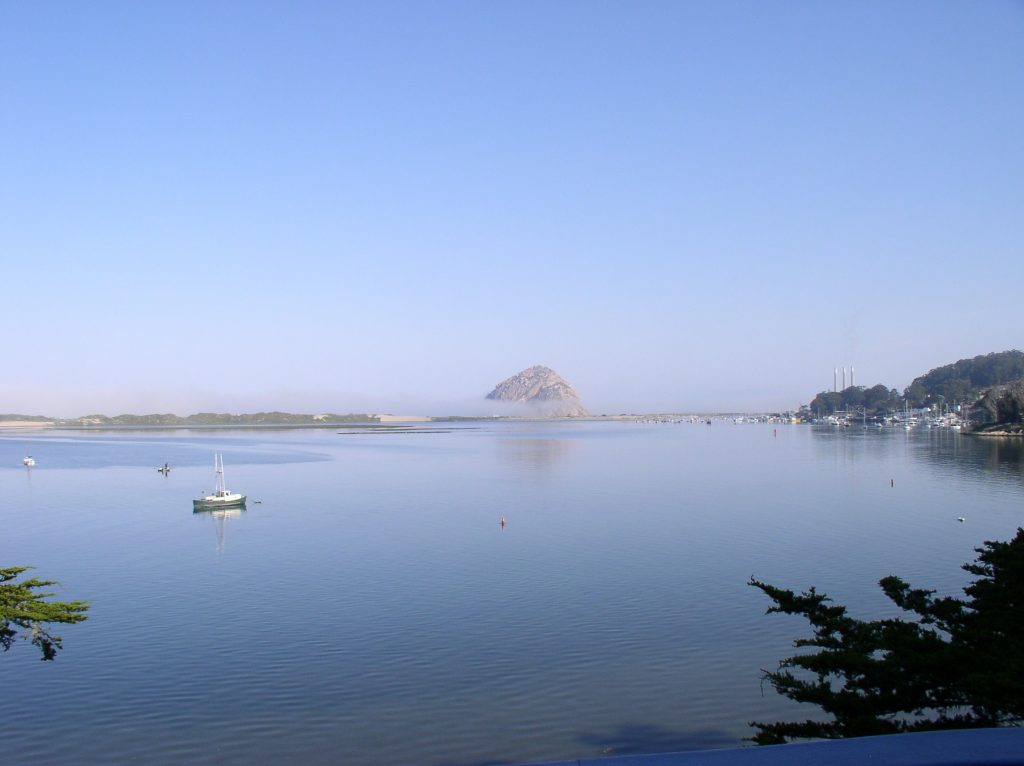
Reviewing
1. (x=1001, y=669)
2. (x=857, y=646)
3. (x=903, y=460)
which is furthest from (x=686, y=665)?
(x=903, y=460)

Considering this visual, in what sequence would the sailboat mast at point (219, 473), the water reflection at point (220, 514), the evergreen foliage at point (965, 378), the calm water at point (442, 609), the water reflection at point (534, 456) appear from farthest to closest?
the evergreen foliage at point (965, 378) → the water reflection at point (534, 456) → the sailboat mast at point (219, 473) → the water reflection at point (220, 514) → the calm water at point (442, 609)

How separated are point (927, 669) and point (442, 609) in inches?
434

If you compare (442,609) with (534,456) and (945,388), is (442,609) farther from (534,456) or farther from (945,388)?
(945,388)

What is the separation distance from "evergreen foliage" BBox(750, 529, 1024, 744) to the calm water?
256cm

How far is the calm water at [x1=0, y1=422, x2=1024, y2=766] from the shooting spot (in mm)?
11414

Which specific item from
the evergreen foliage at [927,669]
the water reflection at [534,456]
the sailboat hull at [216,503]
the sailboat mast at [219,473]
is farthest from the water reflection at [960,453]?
the evergreen foliage at [927,669]

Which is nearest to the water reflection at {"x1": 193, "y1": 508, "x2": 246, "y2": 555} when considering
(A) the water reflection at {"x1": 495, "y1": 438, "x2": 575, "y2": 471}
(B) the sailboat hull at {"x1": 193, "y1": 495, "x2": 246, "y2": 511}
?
(B) the sailboat hull at {"x1": 193, "y1": 495, "x2": 246, "y2": 511}

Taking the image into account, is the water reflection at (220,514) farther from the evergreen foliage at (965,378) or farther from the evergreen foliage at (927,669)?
the evergreen foliage at (965,378)

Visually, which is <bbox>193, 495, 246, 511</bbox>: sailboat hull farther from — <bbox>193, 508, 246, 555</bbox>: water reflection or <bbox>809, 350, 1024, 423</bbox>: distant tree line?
<bbox>809, 350, 1024, 423</bbox>: distant tree line

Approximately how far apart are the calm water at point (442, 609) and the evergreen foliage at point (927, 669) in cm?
256

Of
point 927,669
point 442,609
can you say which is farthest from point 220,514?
point 927,669

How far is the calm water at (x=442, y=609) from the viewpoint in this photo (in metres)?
11.4

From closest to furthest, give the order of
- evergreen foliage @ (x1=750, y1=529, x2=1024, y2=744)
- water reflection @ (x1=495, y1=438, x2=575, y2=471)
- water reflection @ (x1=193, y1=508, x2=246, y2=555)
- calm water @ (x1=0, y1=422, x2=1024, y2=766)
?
evergreen foliage @ (x1=750, y1=529, x2=1024, y2=744) → calm water @ (x1=0, y1=422, x2=1024, y2=766) → water reflection @ (x1=193, y1=508, x2=246, y2=555) → water reflection @ (x1=495, y1=438, x2=575, y2=471)

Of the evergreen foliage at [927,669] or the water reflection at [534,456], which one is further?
the water reflection at [534,456]
